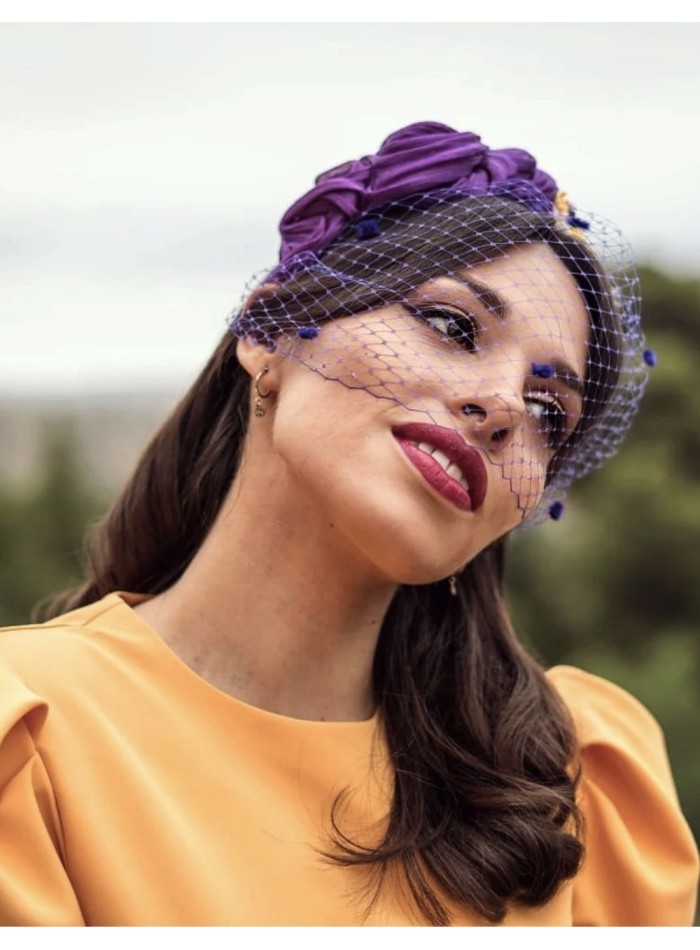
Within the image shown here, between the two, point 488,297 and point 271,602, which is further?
point 271,602

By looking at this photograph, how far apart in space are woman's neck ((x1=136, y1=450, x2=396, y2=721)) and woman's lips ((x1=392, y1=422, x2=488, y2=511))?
189mm

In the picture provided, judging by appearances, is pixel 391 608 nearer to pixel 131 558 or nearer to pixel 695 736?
pixel 131 558

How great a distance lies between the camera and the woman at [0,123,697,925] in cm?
164

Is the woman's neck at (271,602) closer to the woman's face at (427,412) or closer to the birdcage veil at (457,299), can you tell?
the woman's face at (427,412)

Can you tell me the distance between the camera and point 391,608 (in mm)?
2117

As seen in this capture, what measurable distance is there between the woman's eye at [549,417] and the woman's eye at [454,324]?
0.47 feet

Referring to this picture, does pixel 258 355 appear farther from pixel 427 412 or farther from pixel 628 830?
pixel 628 830

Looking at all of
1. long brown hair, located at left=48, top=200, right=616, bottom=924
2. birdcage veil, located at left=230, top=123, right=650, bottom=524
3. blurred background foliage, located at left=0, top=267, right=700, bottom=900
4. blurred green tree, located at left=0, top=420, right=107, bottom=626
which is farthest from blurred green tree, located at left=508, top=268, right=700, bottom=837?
birdcage veil, located at left=230, top=123, right=650, bottom=524

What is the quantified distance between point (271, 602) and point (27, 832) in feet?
1.61

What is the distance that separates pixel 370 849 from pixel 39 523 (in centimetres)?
244

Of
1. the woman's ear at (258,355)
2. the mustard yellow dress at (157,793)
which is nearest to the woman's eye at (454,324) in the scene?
the woman's ear at (258,355)

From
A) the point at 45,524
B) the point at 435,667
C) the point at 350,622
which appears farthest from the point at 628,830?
the point at 45,524

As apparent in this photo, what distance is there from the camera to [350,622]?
190 centimetres

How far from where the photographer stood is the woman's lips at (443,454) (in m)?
1.68
